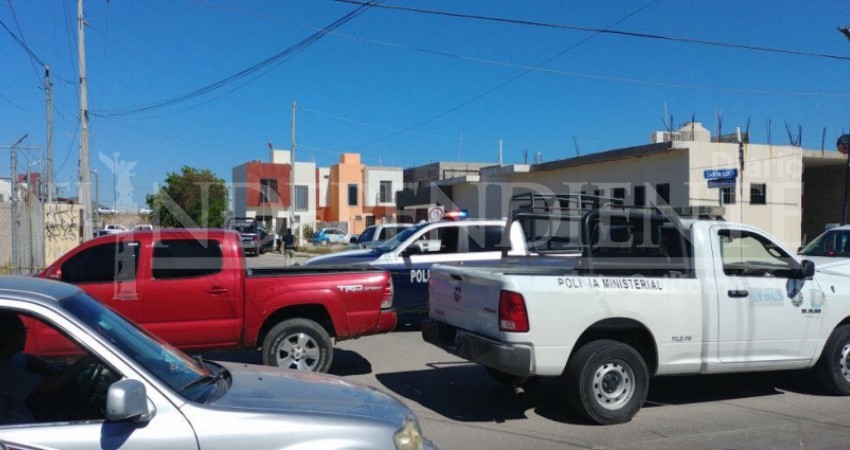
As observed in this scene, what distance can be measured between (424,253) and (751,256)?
19.5 ft

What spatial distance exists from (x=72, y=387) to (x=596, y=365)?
456cm

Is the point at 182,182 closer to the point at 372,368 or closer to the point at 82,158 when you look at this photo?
the point at 82,158

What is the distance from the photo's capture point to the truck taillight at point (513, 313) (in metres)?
6.16

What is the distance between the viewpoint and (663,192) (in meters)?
26.3

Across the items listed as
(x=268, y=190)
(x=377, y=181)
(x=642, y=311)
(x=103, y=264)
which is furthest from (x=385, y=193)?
(x=642, y=311)

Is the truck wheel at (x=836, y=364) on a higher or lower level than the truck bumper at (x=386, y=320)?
lower

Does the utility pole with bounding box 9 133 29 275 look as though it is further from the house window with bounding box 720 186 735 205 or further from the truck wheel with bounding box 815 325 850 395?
the house window with bounding box 720 186 735 205

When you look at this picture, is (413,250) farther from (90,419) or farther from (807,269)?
(90,419)

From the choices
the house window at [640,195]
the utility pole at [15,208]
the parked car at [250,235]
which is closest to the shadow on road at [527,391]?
the utility pole at [15,208]

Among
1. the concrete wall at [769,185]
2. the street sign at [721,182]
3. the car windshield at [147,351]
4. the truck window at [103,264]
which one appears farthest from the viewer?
the concrete wall at [769,185]

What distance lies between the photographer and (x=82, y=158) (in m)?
23.2

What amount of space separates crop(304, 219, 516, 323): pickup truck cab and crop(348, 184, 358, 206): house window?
1802 inches

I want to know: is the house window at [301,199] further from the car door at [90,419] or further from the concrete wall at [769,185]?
the car door at [90,419]

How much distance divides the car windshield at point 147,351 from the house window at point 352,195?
180 feet
